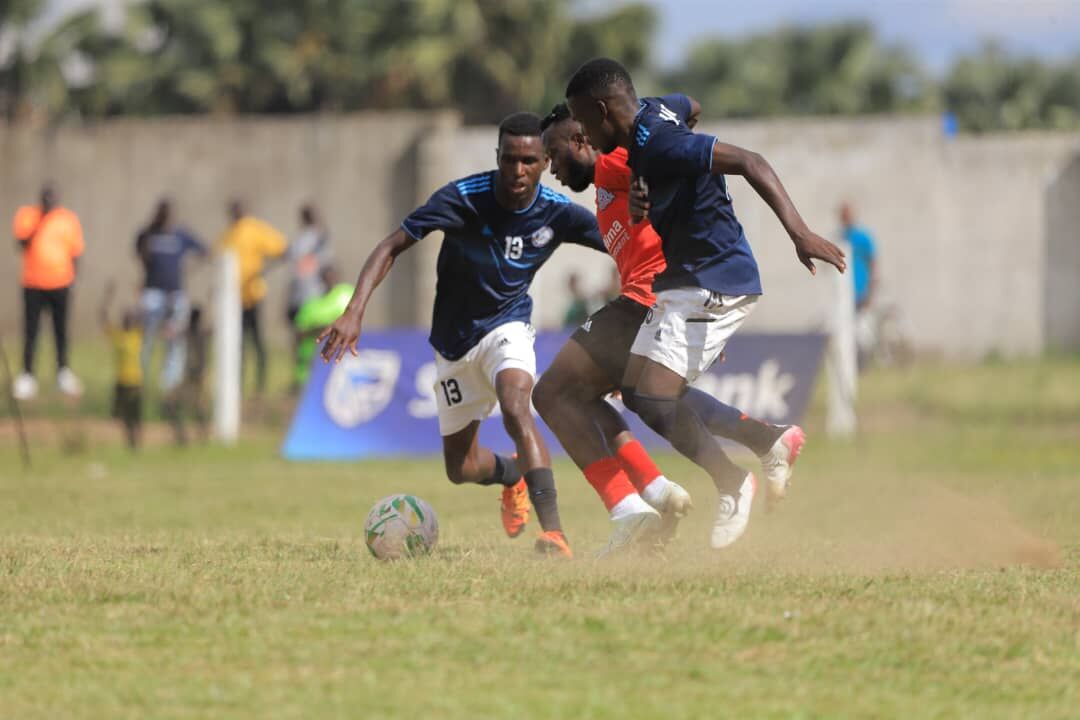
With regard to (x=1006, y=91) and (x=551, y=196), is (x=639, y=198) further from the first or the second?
(x=1006, y=91)

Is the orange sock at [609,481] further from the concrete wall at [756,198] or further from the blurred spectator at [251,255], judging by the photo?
the concrete wall at [756,198]

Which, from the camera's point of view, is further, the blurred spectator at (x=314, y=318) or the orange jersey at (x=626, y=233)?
the blurred spectator at (x=314, y=318)

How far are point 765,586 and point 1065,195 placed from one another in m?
23.0

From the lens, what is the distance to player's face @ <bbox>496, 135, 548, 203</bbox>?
7953 mm

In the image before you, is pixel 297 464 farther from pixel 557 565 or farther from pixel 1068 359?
pixel 1068 359

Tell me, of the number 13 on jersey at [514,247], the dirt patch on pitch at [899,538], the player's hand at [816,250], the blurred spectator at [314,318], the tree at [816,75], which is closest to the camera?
the player's hand at [816,250]

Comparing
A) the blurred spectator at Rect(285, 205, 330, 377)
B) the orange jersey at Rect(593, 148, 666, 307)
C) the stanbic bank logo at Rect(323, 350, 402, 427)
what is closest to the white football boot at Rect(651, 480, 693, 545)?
the orange jersey at Rect(593, 148, 666, 307)

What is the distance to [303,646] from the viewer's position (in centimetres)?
544

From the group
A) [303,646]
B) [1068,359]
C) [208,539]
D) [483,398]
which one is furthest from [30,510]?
[1068,359]

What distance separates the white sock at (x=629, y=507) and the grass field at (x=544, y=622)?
0.88ft

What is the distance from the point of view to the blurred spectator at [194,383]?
57.1 ft

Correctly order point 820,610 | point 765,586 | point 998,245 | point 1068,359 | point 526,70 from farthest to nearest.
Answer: point 526,70
point 998,245
point 1068,359
point 765,586
point 820,610

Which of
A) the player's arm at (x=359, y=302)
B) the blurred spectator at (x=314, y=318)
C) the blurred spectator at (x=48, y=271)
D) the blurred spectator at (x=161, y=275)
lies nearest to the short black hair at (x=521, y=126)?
the player's arm at (x=359, y=302)

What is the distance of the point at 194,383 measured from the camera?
1758 centimetres
